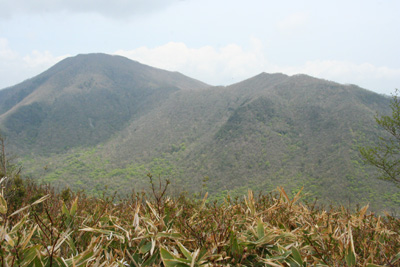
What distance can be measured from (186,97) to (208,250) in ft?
171

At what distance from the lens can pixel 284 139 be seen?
100 feet

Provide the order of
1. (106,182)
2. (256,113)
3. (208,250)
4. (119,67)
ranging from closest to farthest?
(208,250) → (106,182) → (256,113) → (119,67)

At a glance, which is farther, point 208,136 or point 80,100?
point 80,100

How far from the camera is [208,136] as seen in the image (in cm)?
3697

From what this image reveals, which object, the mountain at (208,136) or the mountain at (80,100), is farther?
the mountain at (80,100)

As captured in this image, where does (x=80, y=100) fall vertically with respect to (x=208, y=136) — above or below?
above

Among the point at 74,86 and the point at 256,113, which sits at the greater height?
the point at 74,86

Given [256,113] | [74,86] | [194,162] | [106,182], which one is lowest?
[106,182]

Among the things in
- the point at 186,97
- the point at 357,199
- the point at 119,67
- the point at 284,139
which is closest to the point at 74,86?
the point at 119,67

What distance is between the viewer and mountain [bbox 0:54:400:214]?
23578 millimetres

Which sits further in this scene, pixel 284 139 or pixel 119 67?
pixel 119 67

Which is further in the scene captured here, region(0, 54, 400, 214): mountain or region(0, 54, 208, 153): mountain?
region(0, 54, 208, 153): mountain

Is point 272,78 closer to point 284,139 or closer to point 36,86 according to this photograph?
point 284,139

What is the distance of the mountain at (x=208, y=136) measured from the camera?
2358 cm
